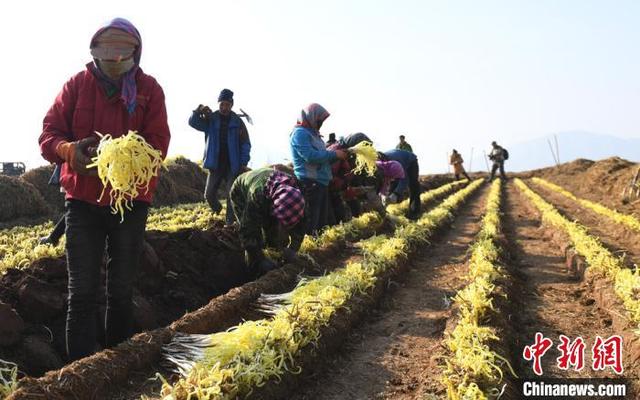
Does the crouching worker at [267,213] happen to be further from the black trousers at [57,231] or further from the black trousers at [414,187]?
the black trousers at [414,187]

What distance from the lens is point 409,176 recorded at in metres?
10.4

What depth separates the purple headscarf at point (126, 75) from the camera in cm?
301

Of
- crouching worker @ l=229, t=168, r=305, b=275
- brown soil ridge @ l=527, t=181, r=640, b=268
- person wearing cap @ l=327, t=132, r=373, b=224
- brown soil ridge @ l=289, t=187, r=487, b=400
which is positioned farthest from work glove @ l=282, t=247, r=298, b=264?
brown soil ridge @ l=527, t=181, r=640, b=268

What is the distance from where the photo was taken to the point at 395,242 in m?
6.58

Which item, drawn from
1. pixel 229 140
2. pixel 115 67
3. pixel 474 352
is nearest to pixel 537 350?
pixel 474 352

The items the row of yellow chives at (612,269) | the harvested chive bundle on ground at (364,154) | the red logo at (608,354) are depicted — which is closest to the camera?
the red logo at (608,354)

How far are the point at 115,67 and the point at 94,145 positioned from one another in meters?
0.47

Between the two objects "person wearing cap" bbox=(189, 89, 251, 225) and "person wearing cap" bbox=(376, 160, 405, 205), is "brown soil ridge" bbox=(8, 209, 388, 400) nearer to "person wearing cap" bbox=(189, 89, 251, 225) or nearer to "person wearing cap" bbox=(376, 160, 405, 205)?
"person wearing cap" bbox=(189, 89, 251, 225)

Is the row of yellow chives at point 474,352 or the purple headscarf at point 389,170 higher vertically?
the purple headscarf at point 389,170

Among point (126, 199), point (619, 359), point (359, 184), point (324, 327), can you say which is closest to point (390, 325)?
point (324, 327)

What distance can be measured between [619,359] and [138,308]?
361cm

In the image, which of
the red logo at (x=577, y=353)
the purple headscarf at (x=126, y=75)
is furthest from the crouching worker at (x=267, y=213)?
the red logo at (x=577, y=353)

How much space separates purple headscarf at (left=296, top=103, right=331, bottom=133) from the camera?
6.47 metres

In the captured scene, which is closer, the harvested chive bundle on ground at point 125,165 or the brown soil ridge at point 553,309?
the harvested chive bundle on ground at point 125,165
